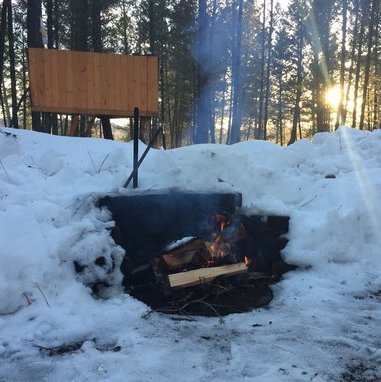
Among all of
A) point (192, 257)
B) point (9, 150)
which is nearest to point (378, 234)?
point (192, 257)

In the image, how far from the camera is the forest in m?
20.0

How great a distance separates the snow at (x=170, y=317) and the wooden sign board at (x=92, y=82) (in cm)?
242

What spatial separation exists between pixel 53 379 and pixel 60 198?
276cm

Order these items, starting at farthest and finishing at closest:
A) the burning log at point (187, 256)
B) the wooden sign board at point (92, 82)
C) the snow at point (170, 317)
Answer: the wooden sign board at point (92, 82) < the burning log at point (187, 256) < the snow at point (170, 317)

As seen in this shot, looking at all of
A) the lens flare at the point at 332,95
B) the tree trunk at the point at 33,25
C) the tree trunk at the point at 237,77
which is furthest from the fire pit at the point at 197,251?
the lens flare at the point at 332,95

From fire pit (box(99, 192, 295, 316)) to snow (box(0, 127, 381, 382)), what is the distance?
0.22 m

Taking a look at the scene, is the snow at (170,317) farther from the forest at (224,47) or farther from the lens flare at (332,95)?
the lens flare at (332,95)

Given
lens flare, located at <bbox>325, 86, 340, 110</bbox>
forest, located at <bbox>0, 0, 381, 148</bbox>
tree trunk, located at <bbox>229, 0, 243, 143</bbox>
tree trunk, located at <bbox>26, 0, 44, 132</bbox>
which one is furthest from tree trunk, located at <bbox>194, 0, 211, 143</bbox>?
lens flare, located at <bbox>325, 86, 340, 110</bbox>

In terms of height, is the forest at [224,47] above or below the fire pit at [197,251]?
above

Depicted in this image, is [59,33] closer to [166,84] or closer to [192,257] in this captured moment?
[166,84]

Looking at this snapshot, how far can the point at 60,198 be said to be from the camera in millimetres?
5172

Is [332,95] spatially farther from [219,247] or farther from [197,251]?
[197,251]

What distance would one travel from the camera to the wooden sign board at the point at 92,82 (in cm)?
961

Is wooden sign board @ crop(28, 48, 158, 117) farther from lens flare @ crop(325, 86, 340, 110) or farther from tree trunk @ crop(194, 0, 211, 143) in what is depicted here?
lens flare @ crop(325, 86, 340, 110)
